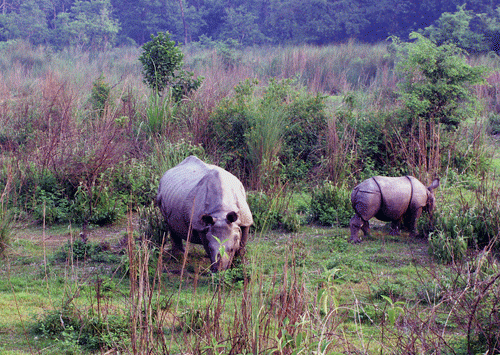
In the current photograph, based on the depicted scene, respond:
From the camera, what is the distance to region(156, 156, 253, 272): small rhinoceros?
4.96m

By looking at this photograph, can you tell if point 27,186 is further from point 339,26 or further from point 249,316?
point 339,26

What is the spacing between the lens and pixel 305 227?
744cm

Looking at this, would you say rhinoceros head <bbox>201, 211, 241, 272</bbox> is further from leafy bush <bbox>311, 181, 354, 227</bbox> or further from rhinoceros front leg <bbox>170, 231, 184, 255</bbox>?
leafy bush <bbox>311, 181, 354, 227</bbox>

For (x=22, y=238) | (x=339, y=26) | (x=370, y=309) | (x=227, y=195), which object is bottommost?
(x=22, y=238)

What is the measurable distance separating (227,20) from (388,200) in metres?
31.7

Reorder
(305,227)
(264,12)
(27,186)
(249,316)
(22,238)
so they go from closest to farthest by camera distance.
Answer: (249,316), (22,238), (305,227), (27,186), (264,12)

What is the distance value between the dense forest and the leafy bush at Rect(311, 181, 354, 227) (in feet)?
64.1

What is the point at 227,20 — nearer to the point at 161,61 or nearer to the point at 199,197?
the point at 161,61

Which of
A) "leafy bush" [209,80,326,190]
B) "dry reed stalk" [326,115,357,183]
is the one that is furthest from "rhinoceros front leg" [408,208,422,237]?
"leafy bush" [209,80,326,190]

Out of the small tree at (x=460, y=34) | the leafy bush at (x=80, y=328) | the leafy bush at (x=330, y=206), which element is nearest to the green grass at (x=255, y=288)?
the leafy bush at (x=80, y=328)

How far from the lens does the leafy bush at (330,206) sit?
7597mm

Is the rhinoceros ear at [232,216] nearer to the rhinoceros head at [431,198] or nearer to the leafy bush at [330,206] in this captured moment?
the leafy bush at [330,206]

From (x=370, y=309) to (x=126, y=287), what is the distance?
2.41 meters

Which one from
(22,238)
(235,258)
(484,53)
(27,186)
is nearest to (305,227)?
(235,258)
